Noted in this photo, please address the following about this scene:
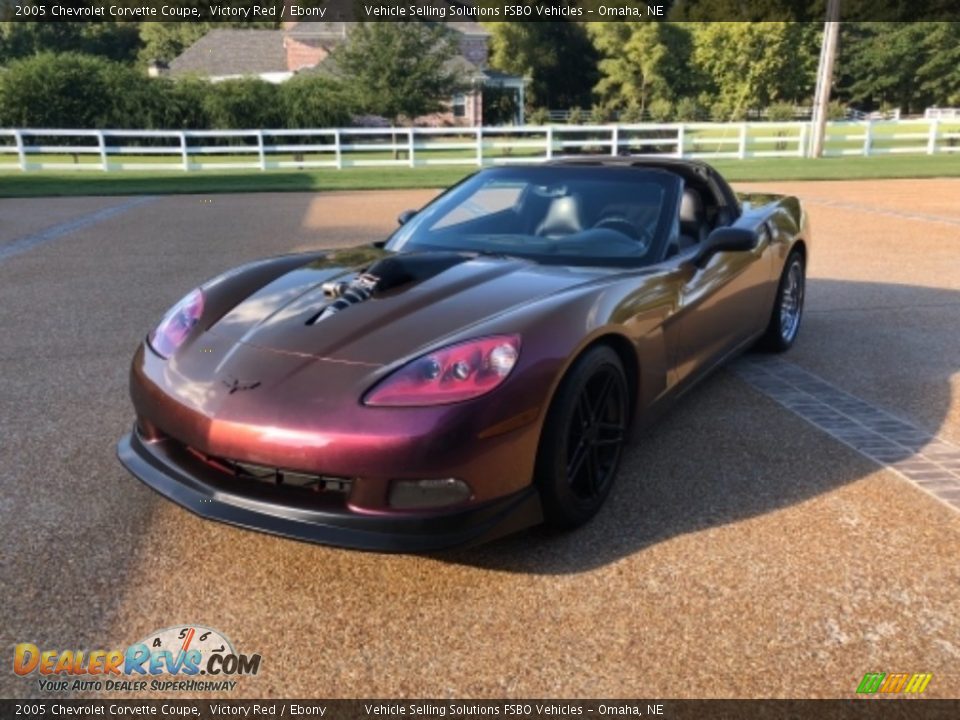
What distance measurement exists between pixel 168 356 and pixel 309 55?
5242cm

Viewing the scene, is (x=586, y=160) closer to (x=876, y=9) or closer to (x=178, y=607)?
(x=178, y=607)

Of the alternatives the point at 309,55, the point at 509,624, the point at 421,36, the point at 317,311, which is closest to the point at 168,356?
the point at 317,311

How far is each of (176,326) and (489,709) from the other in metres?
1.85

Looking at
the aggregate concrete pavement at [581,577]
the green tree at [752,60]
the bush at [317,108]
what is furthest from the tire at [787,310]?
the green tree at [752,60]

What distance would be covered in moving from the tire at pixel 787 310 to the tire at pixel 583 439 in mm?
2262

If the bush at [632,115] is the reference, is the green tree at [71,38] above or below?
above

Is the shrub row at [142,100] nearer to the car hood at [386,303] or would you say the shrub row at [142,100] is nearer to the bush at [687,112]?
the bush at [687,112]

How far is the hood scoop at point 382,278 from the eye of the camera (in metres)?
2.90

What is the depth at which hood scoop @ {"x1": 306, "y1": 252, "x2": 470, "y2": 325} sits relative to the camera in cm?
290

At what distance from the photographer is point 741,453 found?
3.54 metres

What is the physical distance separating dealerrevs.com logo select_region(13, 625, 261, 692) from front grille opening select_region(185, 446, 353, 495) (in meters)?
0.47

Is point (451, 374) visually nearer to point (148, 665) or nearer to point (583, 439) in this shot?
point (583, 439)

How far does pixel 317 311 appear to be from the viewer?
2.86 m

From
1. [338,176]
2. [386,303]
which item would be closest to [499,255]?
[386,303]
